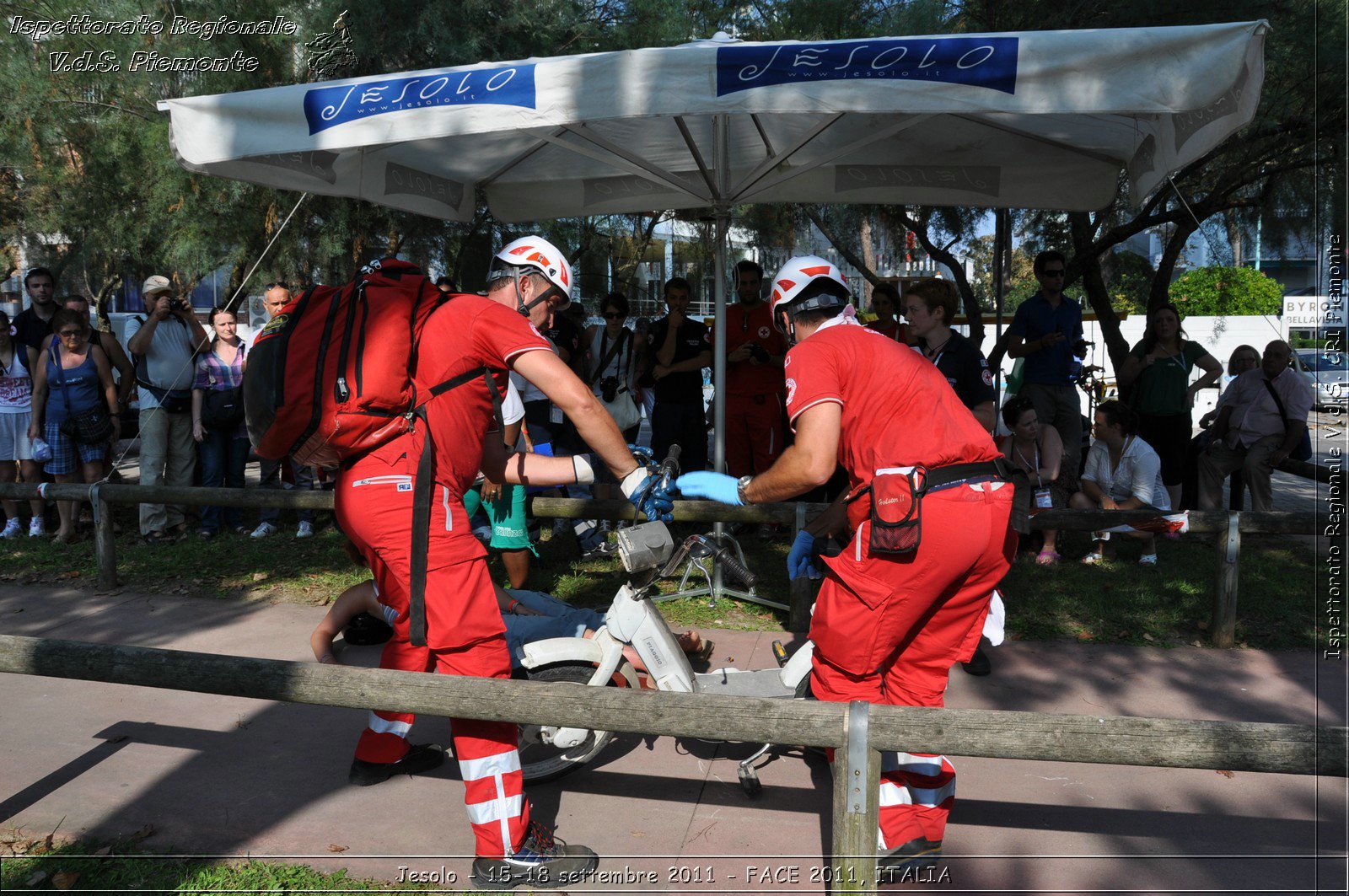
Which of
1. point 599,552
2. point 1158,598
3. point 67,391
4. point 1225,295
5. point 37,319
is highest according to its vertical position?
point 1225,295

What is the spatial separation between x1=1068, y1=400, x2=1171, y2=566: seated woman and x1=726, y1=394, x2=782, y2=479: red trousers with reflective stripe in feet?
7.28

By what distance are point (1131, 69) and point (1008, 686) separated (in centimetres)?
278

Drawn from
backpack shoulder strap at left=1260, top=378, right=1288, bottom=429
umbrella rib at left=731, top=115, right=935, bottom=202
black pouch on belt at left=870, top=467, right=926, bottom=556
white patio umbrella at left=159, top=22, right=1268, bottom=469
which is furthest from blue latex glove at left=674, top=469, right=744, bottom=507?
backpack shoulder strap at left=1260, top=378, right=1288, bottom=429

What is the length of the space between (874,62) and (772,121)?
2.49 meters

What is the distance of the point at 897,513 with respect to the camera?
9.57 feet

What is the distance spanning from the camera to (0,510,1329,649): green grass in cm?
575

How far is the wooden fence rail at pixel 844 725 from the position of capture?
7.67ft

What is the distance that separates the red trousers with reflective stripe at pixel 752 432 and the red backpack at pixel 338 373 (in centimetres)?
470

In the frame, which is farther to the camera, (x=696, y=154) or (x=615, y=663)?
(x=696, y=154)

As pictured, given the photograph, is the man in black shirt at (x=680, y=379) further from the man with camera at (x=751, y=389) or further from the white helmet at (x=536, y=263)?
the white helmet at (x=536, y=263)

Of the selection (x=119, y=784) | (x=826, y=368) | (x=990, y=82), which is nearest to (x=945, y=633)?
(x=826, y=368)

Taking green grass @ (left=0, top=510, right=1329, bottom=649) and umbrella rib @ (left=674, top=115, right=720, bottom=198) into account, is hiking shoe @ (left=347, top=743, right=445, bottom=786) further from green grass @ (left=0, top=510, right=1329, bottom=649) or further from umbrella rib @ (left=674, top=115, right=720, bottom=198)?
umbrella rib @ (left=674, top=115, right=720, bottom=198)

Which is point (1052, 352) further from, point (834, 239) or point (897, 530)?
point (834, 239)

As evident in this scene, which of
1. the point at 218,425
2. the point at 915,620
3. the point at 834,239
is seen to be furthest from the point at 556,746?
the point at 834,239
